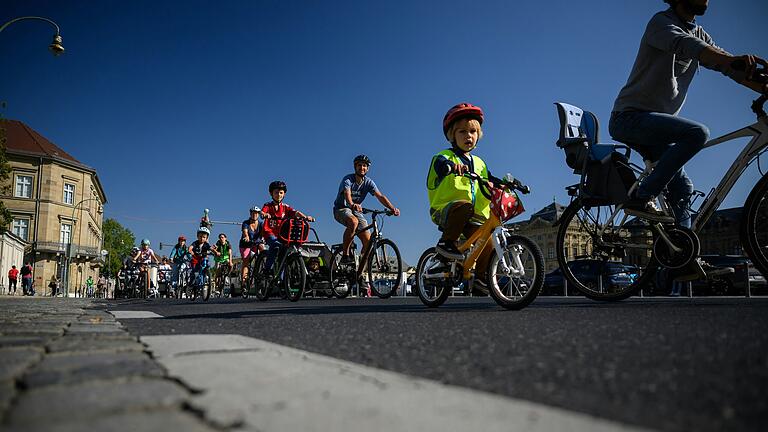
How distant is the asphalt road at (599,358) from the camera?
1.16 metres

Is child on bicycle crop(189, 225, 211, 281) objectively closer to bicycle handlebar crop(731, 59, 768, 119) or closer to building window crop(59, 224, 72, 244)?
bicycle handlebar crop(731, 59, 768, 119)

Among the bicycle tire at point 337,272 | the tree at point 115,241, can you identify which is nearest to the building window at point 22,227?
the tree at point 115,241

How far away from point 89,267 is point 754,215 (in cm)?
7851

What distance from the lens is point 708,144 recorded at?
4312 millimetres

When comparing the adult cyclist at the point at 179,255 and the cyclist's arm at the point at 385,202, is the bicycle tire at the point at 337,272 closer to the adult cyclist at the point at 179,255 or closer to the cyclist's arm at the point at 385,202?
the cyclist's arm at the point at 385,202

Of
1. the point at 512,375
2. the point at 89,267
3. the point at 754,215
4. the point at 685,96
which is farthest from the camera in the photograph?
the point at 89,267

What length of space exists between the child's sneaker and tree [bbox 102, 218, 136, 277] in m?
91.4

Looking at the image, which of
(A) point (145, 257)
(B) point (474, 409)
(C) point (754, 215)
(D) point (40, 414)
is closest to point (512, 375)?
(B) point (474, 409)

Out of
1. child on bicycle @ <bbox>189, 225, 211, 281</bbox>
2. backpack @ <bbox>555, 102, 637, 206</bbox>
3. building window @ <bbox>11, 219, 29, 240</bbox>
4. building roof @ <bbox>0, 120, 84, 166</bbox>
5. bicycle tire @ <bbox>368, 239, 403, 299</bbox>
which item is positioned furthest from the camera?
building roof @ <bbox>0, 120, 84, 166</bbox>

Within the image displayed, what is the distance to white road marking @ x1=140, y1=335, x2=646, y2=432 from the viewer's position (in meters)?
0.99

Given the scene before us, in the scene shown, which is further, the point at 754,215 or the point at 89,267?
the point at 89,267

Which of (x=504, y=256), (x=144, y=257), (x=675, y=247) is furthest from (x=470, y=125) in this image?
(x=144, y=257)

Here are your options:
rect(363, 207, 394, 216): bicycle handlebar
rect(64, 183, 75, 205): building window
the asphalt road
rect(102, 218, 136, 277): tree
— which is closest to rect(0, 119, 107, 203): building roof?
rect(64, 183, 75, 205): building window

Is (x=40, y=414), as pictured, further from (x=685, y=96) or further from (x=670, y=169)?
(x=685, y=96)
